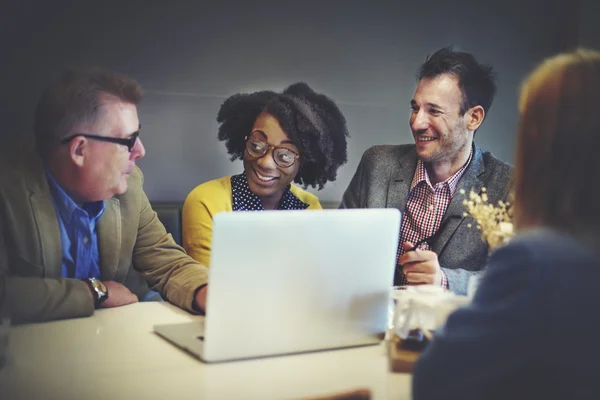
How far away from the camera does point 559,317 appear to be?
1.01m

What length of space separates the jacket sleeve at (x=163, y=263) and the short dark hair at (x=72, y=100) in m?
0.34

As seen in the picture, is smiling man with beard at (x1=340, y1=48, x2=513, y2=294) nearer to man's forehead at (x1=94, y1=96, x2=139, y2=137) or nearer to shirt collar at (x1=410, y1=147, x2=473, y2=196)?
shirt collar at (x1=410, y1=147, x2=473, y2=196)

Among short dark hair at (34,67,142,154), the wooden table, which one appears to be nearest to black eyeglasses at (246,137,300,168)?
short dark hair at (34,67,142,154)

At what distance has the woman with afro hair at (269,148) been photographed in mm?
2932

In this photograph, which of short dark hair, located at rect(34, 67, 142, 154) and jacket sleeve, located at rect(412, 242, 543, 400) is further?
short dark hair, located at rect(34, 67, 142, 154)

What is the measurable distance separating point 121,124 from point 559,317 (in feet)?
5.73

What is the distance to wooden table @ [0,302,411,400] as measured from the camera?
1327mm

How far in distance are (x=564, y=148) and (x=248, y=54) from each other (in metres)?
2.14

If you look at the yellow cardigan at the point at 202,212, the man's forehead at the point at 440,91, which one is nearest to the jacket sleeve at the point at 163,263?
the yellow cardigan at the point at 202,212

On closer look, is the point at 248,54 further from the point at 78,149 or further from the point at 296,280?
the point at 296,280

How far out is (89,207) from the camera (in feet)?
7.55

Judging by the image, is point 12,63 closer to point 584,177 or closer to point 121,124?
point 121,124

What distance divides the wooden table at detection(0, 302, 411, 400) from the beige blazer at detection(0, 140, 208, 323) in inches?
4.8

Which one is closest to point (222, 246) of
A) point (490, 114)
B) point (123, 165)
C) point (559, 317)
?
point (559, 317)
